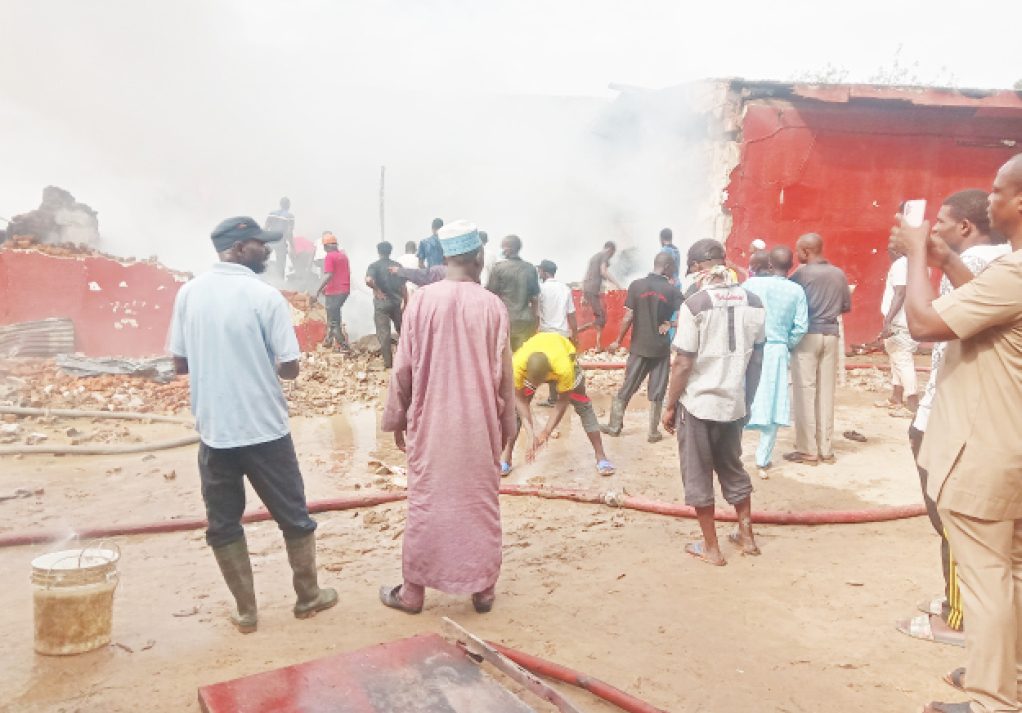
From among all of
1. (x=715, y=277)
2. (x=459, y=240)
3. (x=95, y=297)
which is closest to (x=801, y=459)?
(x=715, y=277)

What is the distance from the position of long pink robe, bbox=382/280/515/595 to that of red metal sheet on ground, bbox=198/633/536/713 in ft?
2.08

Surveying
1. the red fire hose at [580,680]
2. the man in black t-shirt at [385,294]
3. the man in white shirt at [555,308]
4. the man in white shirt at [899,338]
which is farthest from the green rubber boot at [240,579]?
the man in black t-shirt at [385,294]

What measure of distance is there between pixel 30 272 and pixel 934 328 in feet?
39.6

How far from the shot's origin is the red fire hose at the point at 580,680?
2.78 m

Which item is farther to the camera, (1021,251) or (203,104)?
(203,104)

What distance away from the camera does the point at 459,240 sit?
12.3ft

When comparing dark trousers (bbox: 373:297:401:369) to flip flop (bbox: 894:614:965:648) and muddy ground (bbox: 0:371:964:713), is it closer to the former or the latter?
muddy ground (bbox: 0:371:964:713)

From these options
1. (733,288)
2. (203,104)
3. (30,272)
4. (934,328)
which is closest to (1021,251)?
(934,328)

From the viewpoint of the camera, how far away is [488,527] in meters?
3.73

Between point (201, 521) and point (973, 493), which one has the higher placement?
point (973, 493)

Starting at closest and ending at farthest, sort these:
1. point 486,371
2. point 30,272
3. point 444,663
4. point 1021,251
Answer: point 1021,251 < point 444,663 < point 486,371 < point 30,272

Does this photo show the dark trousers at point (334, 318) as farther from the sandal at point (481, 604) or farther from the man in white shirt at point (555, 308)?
the sandal at point (481, 604)

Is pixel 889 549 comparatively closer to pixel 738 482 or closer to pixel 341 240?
pixel 738 482

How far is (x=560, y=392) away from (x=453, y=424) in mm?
2369
